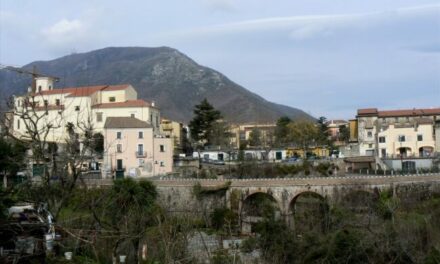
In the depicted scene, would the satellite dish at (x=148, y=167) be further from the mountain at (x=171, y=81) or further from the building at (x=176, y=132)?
the mountain at (x=171, y=81)

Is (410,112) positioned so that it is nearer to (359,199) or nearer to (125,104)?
(359,199)

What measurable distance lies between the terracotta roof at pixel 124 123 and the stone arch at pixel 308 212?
14.8 metres

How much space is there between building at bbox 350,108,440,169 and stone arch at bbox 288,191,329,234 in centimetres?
1303

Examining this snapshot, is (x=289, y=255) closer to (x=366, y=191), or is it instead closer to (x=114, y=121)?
(x=366, y=191)

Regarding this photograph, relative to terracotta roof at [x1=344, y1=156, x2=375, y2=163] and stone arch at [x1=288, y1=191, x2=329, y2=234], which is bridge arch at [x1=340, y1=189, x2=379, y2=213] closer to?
stone arch at [x1=288, y1=191, x2=329, y2=234]

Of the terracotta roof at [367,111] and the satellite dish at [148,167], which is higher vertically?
the terracotta roof at [367,111]

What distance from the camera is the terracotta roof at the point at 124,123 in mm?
44119

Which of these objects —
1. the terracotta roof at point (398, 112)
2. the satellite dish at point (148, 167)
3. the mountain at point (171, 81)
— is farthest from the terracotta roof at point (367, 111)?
the mountain at point (171, 81)

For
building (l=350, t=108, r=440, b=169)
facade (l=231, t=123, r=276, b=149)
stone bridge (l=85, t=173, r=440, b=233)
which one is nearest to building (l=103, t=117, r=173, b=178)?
stone bridge (l=85, t=173, r=440, b=233)

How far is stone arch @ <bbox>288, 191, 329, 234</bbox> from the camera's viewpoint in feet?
92.0

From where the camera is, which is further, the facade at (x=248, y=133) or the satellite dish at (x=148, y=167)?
the facade at (x=248, y=133)

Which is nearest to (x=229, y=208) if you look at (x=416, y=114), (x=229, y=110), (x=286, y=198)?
(x=286, y=198)

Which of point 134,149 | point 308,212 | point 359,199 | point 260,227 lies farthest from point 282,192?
point 134,149

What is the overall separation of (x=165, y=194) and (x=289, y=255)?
1851 centimetres
